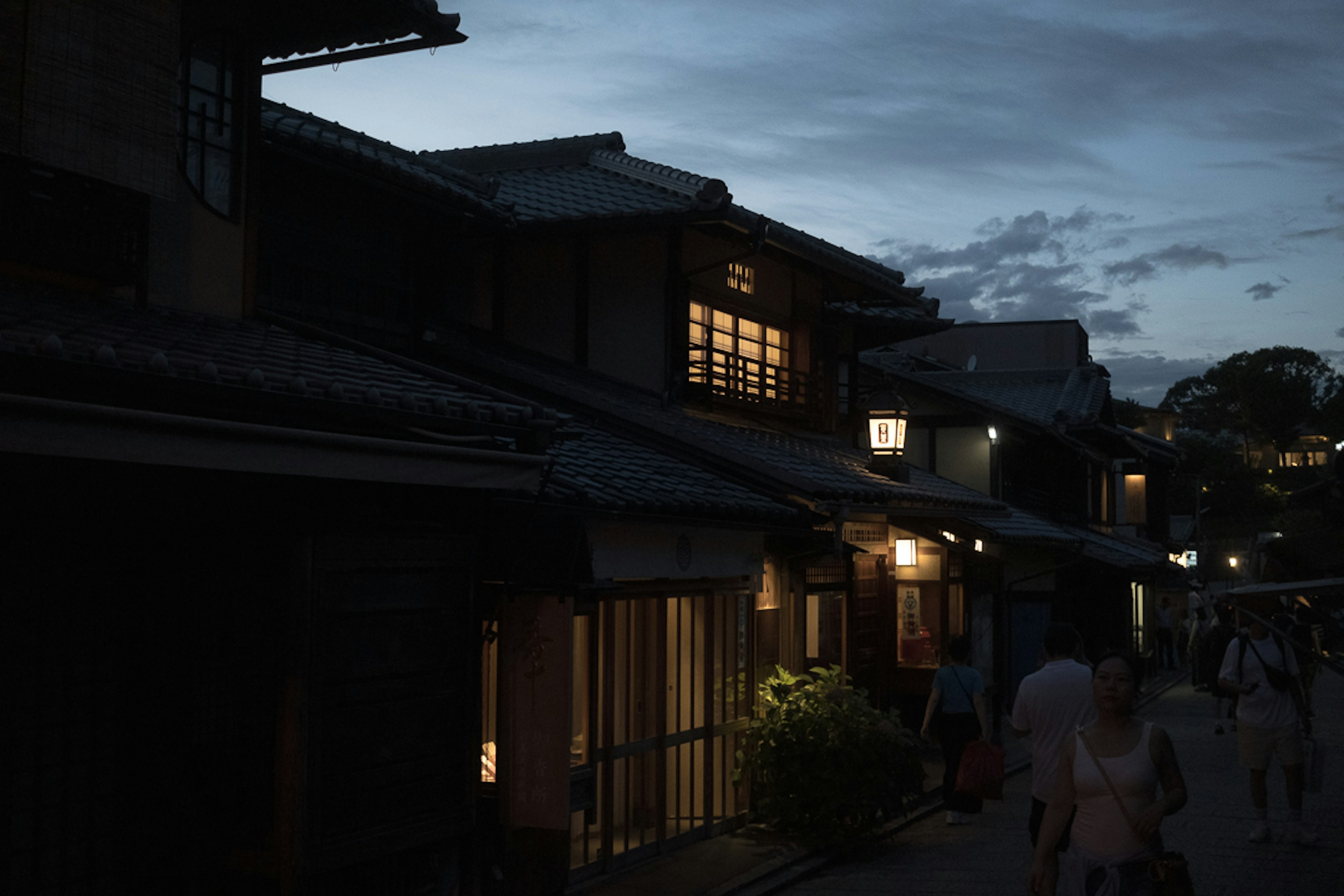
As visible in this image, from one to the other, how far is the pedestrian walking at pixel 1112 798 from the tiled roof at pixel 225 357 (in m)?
3.92

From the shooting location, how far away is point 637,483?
11.4 m

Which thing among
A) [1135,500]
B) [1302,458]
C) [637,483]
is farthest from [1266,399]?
[637,483]

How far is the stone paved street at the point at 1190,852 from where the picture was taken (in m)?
11.2

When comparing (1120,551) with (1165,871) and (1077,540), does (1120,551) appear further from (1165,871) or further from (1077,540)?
(1165,871)

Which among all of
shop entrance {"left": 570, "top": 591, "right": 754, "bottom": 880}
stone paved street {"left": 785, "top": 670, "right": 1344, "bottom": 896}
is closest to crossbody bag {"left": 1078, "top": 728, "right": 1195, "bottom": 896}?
stone paved street {"left": 785, "top": 670, "right": 1344, "bottom": 896}

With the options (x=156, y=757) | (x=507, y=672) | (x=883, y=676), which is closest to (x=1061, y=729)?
(x=507, y=672)

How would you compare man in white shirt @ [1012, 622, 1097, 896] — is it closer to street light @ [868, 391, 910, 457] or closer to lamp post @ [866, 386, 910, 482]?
lamp post @ [866, 386, 910, 482]

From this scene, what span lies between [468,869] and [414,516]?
278 cm

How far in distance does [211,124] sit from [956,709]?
33.5ft

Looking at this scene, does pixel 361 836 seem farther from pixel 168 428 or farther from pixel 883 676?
pixel 883 676

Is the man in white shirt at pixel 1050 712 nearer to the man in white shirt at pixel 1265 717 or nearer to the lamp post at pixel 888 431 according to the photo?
the man in white shirt at pixel 1265 717

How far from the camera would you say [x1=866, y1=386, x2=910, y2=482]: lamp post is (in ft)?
61.1

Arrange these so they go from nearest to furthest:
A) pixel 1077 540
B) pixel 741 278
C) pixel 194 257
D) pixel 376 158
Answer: pixel 194 257, pixel 376 158, pixel 741 278, pixel 1077 540

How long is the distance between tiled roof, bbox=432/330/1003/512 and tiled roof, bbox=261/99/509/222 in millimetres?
1595
